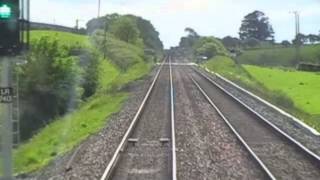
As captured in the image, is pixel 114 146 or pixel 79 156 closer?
pixel 79 156

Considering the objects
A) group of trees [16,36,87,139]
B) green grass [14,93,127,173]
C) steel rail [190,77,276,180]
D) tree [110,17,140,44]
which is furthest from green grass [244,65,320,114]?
tree [110,17,140,44]

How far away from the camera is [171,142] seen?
20000 millimetres

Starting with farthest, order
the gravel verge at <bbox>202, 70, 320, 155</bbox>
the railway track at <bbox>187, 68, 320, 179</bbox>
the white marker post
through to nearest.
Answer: the gravel verge at <bbox>202, 70, 320, 155</bbox> → the railway track at <bbox>187, 68, 320, 179</bbox> → the white marker post

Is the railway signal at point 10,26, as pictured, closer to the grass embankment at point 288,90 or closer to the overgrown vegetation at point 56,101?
the overgrown vegetation at point 56,101

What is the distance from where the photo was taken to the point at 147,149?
19.0 meters

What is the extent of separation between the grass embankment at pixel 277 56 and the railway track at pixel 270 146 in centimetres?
12691

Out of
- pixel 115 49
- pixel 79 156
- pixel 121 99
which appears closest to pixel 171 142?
pixel 79 156

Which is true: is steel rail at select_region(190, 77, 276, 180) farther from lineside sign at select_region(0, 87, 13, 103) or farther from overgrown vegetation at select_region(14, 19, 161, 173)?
lineside sign at select_region(0, 87, 13, 103)

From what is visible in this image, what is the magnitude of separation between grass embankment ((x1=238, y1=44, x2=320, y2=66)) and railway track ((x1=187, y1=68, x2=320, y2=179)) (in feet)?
416

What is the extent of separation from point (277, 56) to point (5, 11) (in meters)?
161

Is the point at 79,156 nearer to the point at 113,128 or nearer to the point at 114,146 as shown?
the point at 114,146

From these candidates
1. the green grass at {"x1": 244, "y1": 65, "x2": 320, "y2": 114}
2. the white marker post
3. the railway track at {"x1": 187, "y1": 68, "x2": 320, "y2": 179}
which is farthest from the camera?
the green grass at {"x1": 244, "y1": 65, "x2": 320, "y2": 114}

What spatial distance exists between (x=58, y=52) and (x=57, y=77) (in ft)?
6.37

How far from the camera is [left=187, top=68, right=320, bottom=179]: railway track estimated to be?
15.8 metres
